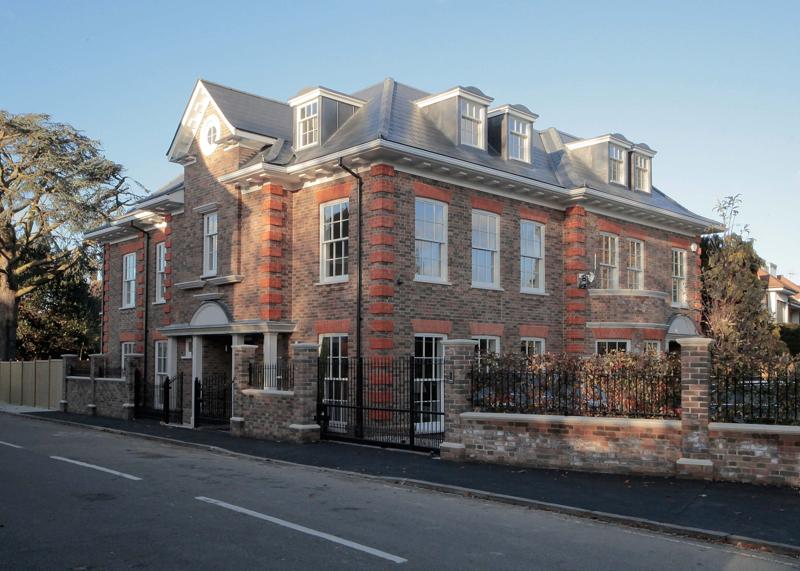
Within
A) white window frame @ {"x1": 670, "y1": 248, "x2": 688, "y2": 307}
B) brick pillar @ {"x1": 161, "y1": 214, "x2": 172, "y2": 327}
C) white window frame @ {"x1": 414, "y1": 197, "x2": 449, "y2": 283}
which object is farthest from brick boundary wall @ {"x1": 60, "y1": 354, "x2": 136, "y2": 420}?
white window frame @ {"x1": 670, "y1": 248, "x2": 688, "y2": 307}

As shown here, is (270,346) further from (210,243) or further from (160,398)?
(160,398)

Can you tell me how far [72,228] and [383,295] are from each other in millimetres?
25575

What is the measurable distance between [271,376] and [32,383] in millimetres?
16699

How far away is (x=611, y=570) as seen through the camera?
7051 mm

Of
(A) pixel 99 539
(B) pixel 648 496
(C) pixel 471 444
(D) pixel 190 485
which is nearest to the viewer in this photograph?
(A) pixel 99 539

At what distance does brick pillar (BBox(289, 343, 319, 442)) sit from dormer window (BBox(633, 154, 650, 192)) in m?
14.9

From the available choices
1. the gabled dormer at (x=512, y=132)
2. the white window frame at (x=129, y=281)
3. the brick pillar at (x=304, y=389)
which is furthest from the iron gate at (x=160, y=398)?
the gabled dormer at (x=512, y=132)

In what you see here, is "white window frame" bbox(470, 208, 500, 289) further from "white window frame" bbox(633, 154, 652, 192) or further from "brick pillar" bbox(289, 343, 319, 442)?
"white window frame" bbox(633, 154, 652, 192)

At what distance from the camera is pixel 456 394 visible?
47.2 feet

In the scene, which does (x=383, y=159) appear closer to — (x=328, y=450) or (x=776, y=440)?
(x=328, y=450)

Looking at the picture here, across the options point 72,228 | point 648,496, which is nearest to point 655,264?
point 648,496

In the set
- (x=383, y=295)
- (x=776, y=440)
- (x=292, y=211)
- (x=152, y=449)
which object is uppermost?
(x=292, y=211)

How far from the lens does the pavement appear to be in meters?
8.92

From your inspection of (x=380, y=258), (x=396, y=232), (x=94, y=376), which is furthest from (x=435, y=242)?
(x=94, y=376)
